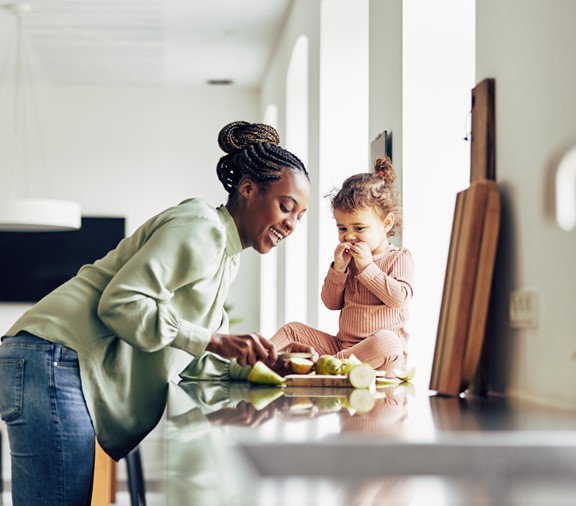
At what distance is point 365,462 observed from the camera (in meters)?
1.09

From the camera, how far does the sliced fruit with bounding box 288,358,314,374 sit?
2.01 meters

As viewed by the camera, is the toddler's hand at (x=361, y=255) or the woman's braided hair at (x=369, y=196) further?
the woman's braided hair at (x=369, y=196)

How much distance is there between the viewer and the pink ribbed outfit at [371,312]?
7.61 ft

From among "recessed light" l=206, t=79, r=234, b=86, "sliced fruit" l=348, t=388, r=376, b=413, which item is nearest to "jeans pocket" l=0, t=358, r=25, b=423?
"sliced fruit" l=348, t=388, r=376, b=413

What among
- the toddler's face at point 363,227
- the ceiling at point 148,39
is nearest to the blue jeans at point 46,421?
the toddler's face at point 363,227

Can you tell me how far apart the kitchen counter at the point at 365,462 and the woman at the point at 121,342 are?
0.45 m

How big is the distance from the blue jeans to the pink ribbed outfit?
0.79m

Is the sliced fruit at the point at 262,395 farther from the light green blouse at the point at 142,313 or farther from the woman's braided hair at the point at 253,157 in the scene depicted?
the woman's braided hair at the point at 253,157

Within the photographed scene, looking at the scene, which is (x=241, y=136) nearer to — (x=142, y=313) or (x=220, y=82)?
(x=142, y=313)

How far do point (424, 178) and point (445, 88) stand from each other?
1.00ft

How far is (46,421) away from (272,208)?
0.65 metres

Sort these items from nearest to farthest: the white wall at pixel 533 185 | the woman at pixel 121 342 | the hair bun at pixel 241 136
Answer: the white wall at pixel 533 185, the woman at pixel 121 342, the hair bun at pixel 241 136

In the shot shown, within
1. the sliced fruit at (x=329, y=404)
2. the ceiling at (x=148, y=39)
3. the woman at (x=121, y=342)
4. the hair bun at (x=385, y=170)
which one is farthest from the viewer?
the ceiling at (x=148, y=39)

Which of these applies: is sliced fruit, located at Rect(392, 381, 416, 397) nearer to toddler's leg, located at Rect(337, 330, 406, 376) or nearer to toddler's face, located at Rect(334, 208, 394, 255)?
toddler's leg, located at Rect(337, 330, 406, 376)
